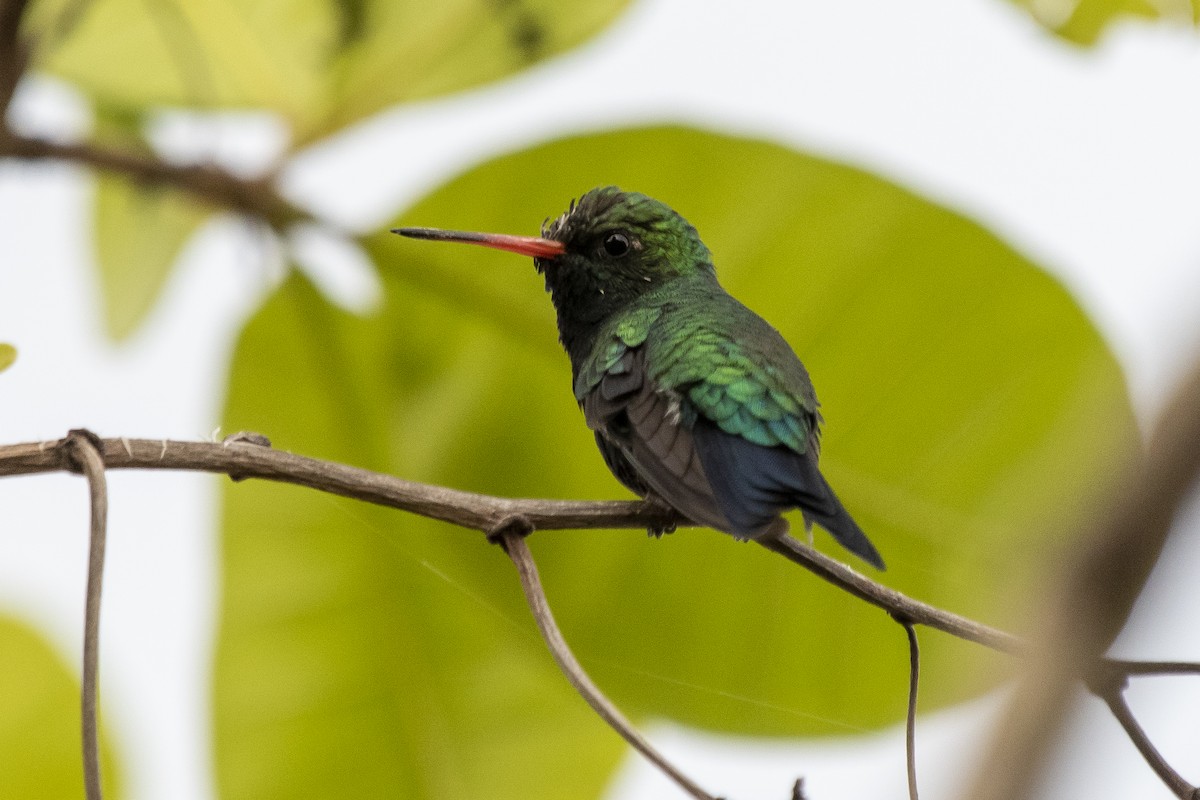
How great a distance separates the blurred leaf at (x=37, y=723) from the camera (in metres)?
2.48

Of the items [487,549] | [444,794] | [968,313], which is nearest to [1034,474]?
[968,313]

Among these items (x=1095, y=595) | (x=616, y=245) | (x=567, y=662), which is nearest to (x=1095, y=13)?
(x=616, y=245)

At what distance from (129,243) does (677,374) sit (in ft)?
4.79

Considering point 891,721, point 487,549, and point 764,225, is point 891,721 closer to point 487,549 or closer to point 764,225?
point 487,549

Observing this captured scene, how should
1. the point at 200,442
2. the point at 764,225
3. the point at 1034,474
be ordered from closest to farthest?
the point at 200,442
the point at 1034,474
the point at 764,225

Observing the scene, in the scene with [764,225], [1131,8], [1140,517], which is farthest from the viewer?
[764,225]

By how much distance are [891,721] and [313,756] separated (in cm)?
121

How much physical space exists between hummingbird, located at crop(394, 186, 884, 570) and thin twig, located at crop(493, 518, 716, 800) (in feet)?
1.02

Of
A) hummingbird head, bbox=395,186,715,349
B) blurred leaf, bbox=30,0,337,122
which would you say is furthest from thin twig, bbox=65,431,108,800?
blurred leaf, bbox=30,0,337,122

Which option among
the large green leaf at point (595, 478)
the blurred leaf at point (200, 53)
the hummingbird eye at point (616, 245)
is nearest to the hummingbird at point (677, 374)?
the hummingbird eye at point (616, 245)

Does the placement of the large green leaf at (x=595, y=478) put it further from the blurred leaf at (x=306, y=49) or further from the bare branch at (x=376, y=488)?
the bare branch at (x=376, y=488)

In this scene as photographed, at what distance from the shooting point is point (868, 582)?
1.44 meters

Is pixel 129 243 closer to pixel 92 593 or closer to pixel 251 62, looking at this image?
pixel 251 62

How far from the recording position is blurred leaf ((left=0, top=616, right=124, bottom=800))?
2482 millimetres
